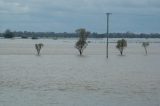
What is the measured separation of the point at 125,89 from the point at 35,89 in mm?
4822

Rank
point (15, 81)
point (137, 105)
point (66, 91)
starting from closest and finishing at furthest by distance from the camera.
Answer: point (137, 105) < point (66, 91) < point (15, 81)

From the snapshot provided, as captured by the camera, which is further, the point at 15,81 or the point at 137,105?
the point at 15,81

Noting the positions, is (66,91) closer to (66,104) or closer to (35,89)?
(35,89)

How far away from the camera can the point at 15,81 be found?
1182 inches

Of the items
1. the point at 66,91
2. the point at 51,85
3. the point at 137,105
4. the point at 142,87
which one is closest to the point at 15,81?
the point at 51,85

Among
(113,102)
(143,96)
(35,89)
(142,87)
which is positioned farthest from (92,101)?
(142,87)

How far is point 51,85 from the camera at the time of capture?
27734 mm

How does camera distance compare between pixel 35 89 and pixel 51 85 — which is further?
pixel 51 85

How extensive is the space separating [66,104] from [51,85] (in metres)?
7.89

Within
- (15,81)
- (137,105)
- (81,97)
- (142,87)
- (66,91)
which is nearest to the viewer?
(137,105)

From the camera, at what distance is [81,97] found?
22.2 meters

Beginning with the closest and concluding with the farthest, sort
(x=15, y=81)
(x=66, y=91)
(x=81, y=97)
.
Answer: (x=81, y=97), (x=66, y=91), (x=15, y=81)

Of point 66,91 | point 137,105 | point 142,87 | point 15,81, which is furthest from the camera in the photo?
point 15,81

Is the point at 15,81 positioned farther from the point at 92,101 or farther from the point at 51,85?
the point at 92,101
